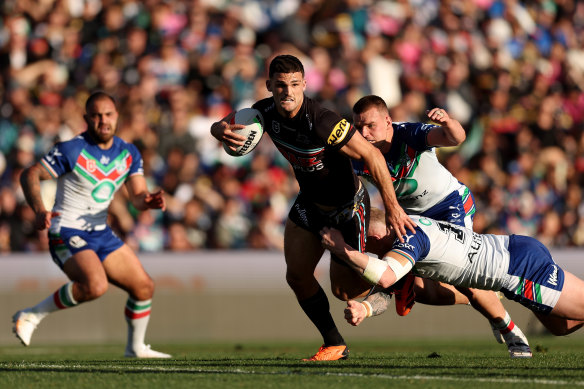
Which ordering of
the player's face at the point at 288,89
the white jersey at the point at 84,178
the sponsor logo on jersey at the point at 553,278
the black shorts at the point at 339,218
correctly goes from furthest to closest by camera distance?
the white jersey at the point at 84,178 < the black shorts at the point at 339,218 < the player's face at the point at 288,89 < the sponsor logo on jersey at the point at 553,278

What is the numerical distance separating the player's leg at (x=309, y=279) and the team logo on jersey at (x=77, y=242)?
2.26 meters

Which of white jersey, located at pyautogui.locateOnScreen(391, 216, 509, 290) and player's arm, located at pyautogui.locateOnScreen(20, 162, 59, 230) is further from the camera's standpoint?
player's arm, located at pyautogui.locateOnScreen(20, 162, 59, 230)

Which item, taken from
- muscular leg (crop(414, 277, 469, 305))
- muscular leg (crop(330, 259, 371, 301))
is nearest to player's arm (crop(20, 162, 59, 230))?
muscular leg (crop(330, 259, 371, 301))

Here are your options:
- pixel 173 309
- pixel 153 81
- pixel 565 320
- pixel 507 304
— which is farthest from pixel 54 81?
pixel 565 320

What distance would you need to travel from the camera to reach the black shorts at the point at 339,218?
7918 mm

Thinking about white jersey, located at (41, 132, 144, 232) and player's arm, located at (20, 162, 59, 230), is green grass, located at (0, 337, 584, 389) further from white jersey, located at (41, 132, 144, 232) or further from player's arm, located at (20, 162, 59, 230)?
white jersey, located at (41, 132, 144, 232)

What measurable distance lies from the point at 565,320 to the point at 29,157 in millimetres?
9490

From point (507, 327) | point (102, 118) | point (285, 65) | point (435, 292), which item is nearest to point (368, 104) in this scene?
point (285, 65)

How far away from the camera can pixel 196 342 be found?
13.1 metres

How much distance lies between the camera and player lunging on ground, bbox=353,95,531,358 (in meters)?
7.98

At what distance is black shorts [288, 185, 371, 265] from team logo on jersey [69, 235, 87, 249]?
7.71 ft

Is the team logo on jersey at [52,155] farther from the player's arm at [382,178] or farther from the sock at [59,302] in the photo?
the player's arm at [382,178]

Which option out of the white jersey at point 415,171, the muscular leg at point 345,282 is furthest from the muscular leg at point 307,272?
the white jersey at point 415,171

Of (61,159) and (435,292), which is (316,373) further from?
(61,159)
